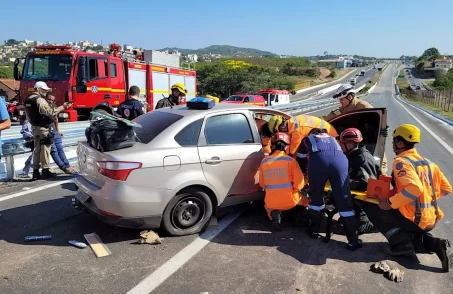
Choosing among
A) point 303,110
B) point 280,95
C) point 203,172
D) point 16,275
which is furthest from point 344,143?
point 280,95

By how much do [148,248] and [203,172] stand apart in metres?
1.02

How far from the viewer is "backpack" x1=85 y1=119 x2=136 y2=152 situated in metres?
4.23

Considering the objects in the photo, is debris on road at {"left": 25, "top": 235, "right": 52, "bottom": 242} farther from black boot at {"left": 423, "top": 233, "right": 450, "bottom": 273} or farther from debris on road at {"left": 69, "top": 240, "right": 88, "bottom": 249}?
black boot at {"left": 423, "top": 233, "right": 450, "bottom": 273}

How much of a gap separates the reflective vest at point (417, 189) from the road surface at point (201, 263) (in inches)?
19.4

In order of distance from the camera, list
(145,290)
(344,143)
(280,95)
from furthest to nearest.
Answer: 1. (280,95)
2. (344,143)
3. (145,290)

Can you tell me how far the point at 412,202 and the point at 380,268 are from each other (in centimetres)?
76

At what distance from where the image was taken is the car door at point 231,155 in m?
4.66

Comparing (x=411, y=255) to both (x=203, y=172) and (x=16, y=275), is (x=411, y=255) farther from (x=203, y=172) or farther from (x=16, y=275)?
(x=16, y=275)

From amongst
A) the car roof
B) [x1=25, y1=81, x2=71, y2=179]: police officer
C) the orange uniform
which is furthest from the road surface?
[x1=25, y1=81, x2=71, y2=179]: police officer

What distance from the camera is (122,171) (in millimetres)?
4051

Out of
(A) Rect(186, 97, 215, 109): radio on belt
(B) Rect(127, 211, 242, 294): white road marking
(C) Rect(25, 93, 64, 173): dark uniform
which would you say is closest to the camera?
(B) Rect(127, 211, 242, 294): white road marking

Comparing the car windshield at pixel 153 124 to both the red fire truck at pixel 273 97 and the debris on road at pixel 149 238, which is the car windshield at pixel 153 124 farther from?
the red fire truck at pixel 273 97

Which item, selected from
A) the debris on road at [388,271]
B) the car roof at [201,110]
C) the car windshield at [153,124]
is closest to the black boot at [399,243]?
the debris on road at [388,271]

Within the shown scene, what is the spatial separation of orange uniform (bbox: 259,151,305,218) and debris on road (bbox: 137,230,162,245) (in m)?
1.41
